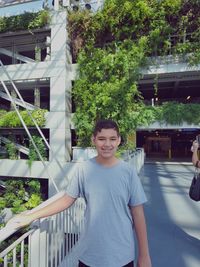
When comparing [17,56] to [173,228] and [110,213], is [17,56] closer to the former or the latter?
[173,228]

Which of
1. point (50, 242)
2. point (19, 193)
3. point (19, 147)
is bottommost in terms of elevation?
point (19, 193)

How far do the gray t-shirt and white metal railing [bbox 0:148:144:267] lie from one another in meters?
0.45

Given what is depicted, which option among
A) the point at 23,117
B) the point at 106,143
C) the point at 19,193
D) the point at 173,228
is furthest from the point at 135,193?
the point at 19,193

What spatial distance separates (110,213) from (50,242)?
0.91 meters

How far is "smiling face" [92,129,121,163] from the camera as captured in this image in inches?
49.3

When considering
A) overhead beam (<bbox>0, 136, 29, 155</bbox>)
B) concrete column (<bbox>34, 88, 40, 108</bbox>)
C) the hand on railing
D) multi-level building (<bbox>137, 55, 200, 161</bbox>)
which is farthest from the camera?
concrete column (<bbox>34, 88, 40, 108</bbox>)

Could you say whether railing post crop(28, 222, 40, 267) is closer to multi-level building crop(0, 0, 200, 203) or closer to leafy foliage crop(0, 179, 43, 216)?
multi-level building crop(0, 0, 200, 203)

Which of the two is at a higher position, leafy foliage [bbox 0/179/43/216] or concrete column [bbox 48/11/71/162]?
concrete column [bbox 48/11/71/162]

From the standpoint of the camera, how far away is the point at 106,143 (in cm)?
126

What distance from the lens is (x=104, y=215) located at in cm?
123

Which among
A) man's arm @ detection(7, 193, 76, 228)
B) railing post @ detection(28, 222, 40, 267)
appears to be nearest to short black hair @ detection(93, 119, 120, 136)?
man's arm @ detection(7, 193, 76, 228)

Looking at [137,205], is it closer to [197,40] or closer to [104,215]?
[104,215]

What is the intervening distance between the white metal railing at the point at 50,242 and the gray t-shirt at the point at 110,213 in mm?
454

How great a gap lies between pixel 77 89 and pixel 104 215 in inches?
339
